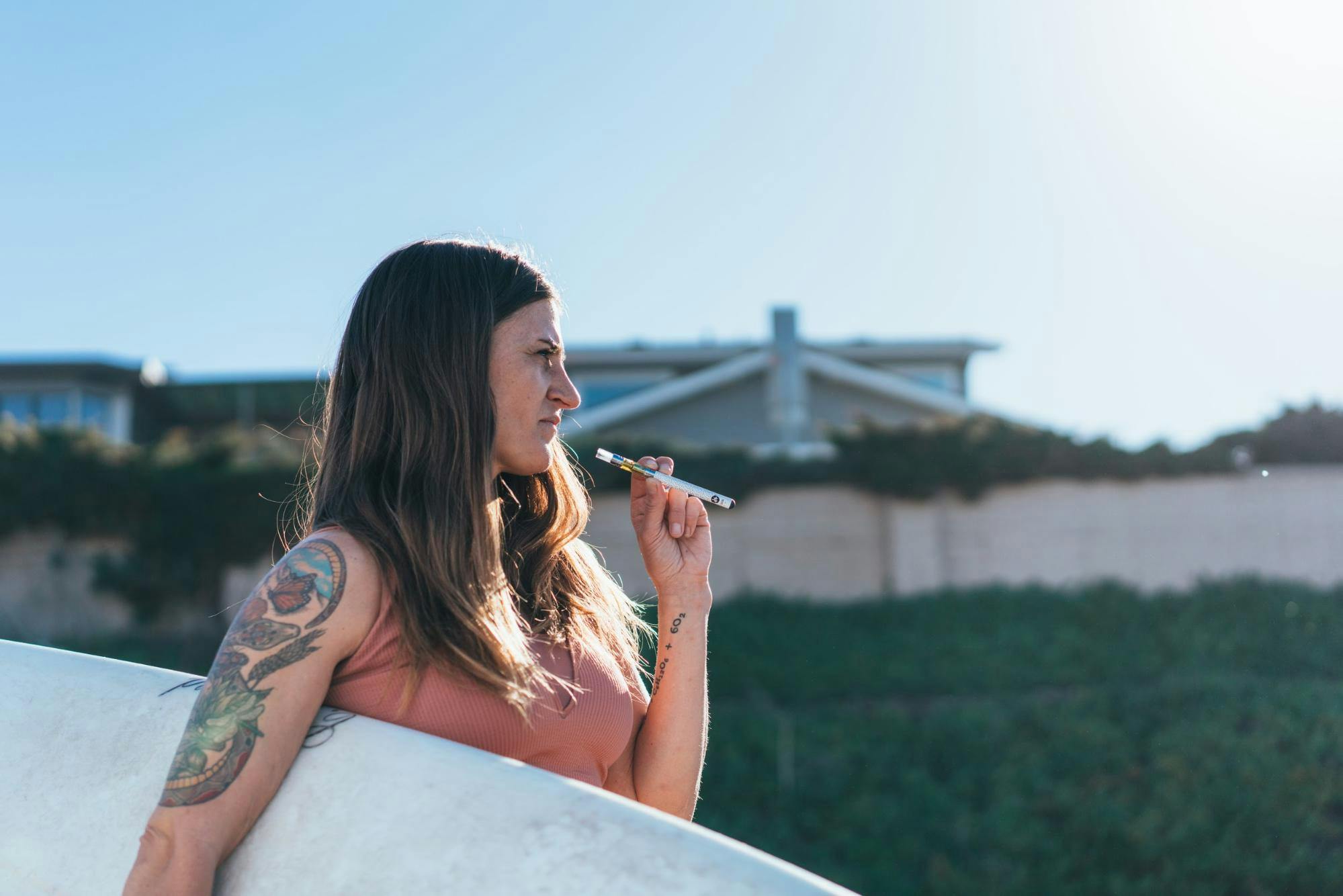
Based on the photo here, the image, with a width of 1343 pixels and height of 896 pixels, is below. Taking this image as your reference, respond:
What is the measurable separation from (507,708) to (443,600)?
17 centimetres

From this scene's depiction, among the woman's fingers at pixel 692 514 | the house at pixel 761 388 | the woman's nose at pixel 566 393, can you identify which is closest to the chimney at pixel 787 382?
the house at pixel 761 388

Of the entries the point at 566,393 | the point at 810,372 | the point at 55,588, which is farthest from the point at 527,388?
the point at 810,372

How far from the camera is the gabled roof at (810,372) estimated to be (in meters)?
17.6

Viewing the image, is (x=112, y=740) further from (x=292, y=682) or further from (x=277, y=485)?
(x=277, y=485)

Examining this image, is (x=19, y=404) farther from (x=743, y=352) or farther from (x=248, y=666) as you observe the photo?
(x=248, y=666)

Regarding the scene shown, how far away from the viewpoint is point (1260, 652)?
1002cm

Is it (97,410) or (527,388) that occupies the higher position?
(97,410)

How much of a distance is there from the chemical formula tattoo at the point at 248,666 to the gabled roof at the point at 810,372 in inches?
629

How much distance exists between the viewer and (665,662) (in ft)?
6.21

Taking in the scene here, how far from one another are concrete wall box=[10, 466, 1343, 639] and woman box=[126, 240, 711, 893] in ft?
32.9

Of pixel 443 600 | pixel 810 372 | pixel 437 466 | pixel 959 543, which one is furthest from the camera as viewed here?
pixel 810 372

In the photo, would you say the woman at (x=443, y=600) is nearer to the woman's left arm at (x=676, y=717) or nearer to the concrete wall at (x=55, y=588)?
the woman's left arm at (x=676, y=717)

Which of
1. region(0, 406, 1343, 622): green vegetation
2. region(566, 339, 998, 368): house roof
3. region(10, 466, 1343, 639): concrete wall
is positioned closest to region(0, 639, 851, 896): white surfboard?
region(0, 406, 1343, 622): green vegetation

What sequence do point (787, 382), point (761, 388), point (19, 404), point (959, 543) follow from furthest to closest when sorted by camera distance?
point (19, 404)
point (761, 388)
point (787, 382)
point (959, 543)
